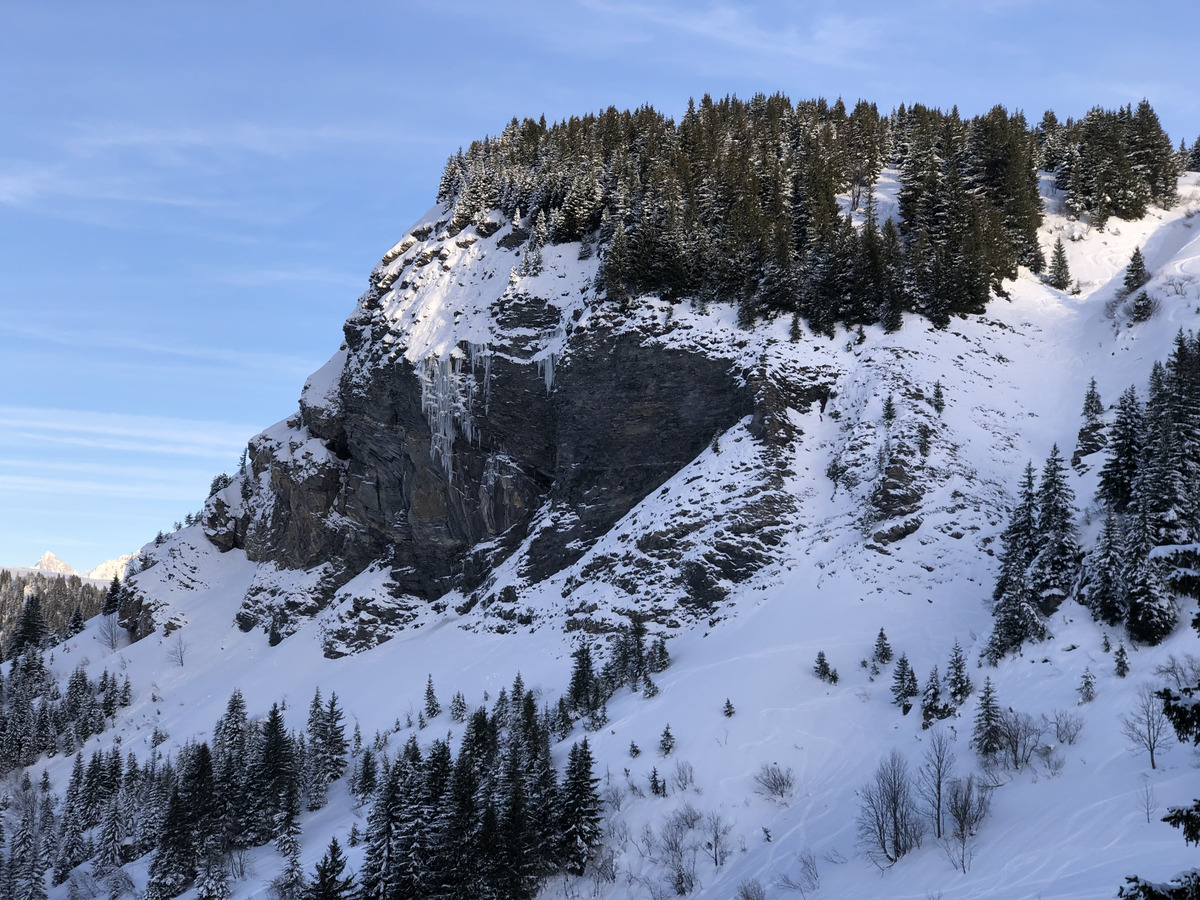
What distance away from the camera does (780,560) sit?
201 ft

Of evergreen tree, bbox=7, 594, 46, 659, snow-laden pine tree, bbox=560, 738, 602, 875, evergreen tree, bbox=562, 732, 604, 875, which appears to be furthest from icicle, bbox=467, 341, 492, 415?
evergreen tree, bbox=7, 594, 46, 659

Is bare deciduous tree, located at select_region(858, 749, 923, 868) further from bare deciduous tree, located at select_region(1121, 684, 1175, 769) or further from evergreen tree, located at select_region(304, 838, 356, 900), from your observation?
evergreen tree, located at select_region(304, 838, 356, 900)

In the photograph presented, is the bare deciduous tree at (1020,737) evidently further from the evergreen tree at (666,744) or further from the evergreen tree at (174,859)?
the evergreen tree at (174,859)

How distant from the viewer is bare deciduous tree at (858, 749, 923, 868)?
35.3 m

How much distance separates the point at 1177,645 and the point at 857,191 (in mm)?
68243

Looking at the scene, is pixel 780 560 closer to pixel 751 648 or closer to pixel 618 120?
pixel 751 648

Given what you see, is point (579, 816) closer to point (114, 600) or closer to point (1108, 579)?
point (1108, 579)

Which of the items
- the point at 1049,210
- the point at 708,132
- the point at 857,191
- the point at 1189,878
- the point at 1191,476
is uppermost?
the point at 708,132

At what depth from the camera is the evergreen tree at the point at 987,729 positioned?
37.5 metres

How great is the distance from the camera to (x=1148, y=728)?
3303cm

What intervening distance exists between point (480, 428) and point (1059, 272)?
187 feet

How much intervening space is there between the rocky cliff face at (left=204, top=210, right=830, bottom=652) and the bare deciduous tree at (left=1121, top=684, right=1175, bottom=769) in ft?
94.2

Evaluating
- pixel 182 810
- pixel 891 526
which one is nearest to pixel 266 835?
pixel 182 810

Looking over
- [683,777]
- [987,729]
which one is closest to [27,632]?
[683,777]
